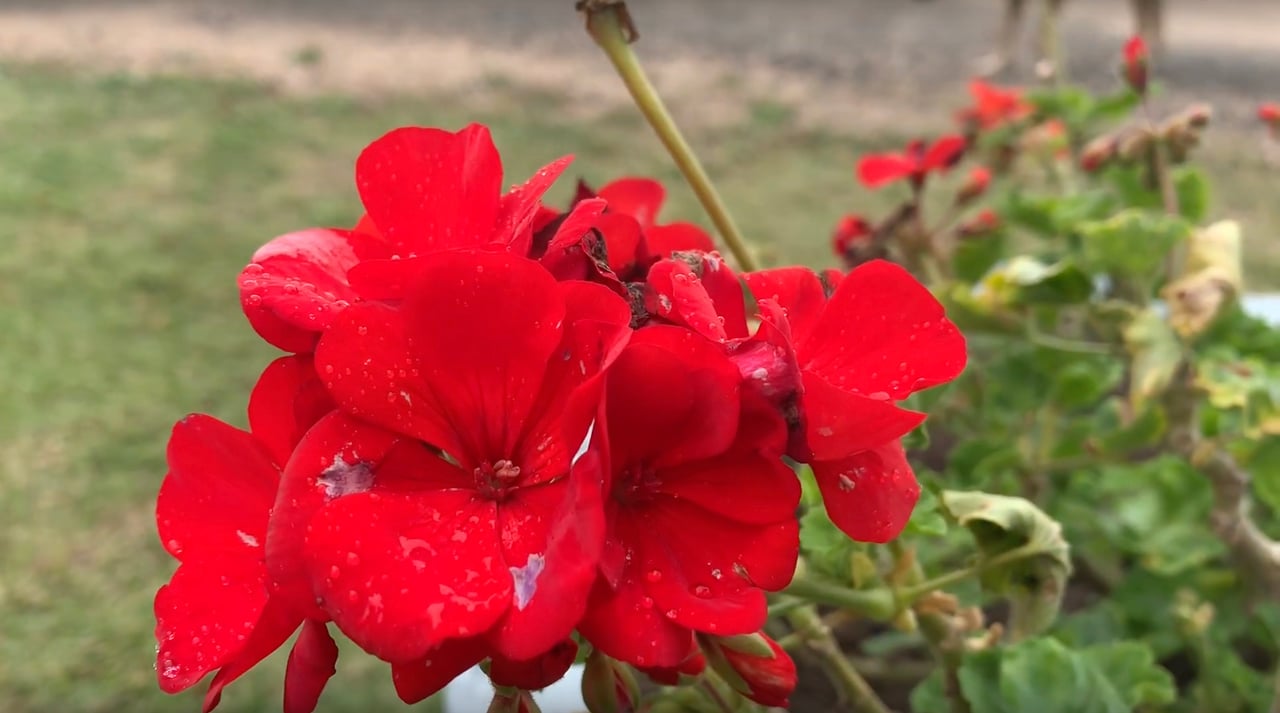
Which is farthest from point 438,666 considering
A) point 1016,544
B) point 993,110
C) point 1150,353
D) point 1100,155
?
point 993,110

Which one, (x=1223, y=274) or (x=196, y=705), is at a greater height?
(x=1223, y=274)

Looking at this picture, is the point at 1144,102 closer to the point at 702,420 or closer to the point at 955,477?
the point at 955,477

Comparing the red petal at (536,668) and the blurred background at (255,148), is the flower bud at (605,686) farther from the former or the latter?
the blurred background at (255,148)

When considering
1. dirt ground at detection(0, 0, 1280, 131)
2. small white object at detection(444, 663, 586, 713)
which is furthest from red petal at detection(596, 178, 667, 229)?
dirt ground at detection(0, 0, 1280, 131)

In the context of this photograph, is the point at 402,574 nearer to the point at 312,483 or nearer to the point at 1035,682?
the point at 312,483

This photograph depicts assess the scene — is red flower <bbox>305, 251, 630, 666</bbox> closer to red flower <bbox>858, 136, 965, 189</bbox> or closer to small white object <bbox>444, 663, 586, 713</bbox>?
small white object <bbox>444, 663, 586, 713</bbox>

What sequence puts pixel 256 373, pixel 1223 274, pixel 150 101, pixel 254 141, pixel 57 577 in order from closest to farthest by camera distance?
pixel 1223 274 → pixel 57 577 → pixel 256 373 → pixel 254 141 → pixel 150 101

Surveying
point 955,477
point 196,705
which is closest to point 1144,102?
point 955,477

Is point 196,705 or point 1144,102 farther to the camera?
point 196,705
